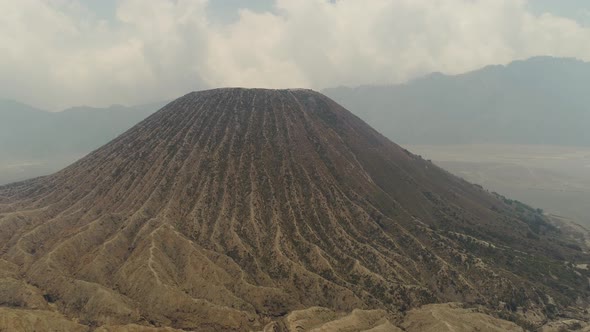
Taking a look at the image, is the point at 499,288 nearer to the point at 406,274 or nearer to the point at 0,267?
the point at 406,274

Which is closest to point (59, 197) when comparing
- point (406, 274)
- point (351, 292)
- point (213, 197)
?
point (213, 197)

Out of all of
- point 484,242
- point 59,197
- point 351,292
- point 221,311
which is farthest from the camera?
point 59,197

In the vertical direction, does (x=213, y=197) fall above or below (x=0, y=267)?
above

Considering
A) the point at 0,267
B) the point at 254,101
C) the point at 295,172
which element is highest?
the point at 254,101

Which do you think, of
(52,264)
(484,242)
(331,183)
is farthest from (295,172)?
(52,264)

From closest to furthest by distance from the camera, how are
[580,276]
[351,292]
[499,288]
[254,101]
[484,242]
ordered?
[351,292] < [499,288] < [580,276] < [484,242] < [254,101]

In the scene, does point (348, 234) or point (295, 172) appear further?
point (295, 172)
